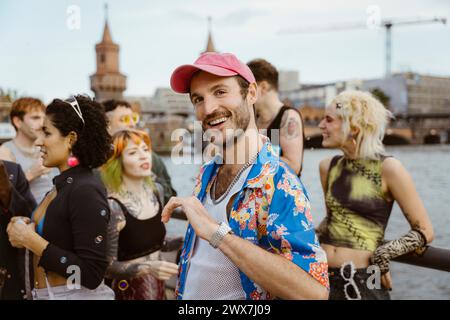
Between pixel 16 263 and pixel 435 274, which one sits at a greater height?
pixel 16 263

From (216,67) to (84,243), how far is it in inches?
Result: 45.8

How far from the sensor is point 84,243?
97.3 inches

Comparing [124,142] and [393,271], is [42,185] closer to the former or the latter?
[124,142]

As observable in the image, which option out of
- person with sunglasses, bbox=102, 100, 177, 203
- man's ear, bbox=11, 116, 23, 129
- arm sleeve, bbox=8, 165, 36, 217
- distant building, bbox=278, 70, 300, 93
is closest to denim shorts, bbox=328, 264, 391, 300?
arm sleeve, bbox=8, 165, 36, 217

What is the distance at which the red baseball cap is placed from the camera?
5.83ft

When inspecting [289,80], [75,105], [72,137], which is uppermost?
[289,80]

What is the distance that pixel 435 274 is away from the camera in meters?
12.2

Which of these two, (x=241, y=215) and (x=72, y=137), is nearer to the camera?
(x=241, y=215)

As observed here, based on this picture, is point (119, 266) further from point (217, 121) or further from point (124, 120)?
point (124, 120)

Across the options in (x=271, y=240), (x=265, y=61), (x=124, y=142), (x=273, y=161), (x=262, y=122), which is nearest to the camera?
(x=271, y=240)

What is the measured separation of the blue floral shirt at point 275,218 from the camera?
165 cm

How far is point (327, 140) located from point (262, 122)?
36.3 inches

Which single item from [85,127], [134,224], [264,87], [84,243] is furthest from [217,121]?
[264,87]
